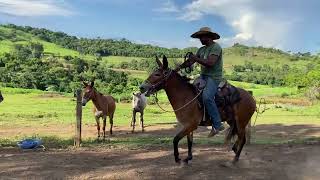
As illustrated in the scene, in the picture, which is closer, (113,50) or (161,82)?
(161,82)

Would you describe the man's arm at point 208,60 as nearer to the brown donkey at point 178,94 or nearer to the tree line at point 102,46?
the brown donkey at point 178,94

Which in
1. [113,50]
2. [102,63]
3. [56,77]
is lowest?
[56,77]

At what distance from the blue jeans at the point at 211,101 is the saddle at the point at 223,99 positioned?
118mm

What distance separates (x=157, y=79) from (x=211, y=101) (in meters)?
1.25

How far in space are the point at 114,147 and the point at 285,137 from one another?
842 cm

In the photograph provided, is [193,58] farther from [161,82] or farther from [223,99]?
[223,99]

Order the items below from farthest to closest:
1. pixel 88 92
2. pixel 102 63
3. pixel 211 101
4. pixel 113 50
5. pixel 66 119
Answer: pixel 113 50
pixel 102 63
pixel 66 119
pixel 88 92
pixel 211 101

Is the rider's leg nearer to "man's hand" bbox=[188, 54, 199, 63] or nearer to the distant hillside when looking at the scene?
"man's hand" bbox=[188, 54, 199, 63]

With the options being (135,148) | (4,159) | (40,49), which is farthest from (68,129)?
(40,49)

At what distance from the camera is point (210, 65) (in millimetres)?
9812

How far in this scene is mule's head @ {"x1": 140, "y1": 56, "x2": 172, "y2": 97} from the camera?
31.7 ft

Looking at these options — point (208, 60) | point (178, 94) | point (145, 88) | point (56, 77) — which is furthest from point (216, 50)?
point (56, 77)

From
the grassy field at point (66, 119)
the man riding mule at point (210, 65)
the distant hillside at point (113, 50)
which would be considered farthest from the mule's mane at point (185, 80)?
the distant hillside at point (113, 50)

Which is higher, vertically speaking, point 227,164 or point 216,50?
point 216,50
